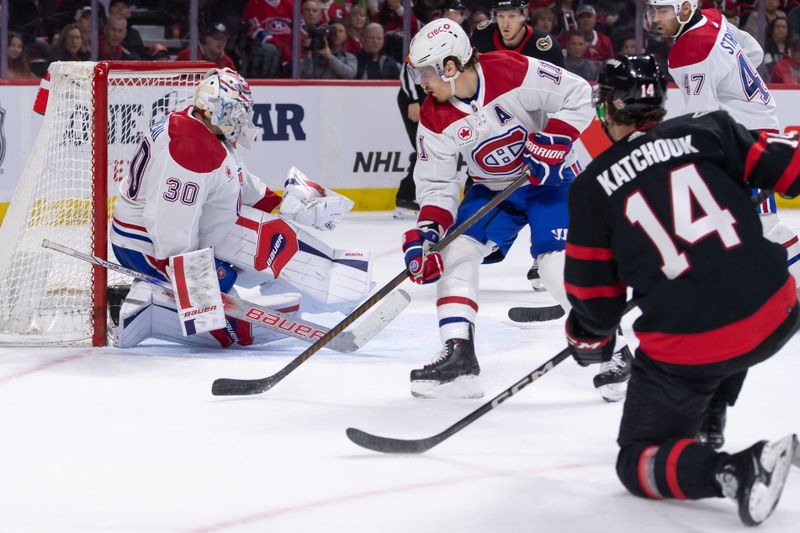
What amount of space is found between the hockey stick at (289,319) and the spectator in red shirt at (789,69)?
16.8ft

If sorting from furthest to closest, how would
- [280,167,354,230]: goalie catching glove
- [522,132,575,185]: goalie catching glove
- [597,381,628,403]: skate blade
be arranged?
[280,167,354,230]: goalie catching glove → [522,132,575,185]: goalie catching glove → [597,381,628,403]: skate blade

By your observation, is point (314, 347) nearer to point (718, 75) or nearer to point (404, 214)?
point (718, 75)

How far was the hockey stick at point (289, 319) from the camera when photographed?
3.80m

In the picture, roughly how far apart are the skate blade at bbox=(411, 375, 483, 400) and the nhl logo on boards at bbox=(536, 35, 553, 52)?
6.98ft

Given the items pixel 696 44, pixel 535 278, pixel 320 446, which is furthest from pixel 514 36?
pixel 320 446

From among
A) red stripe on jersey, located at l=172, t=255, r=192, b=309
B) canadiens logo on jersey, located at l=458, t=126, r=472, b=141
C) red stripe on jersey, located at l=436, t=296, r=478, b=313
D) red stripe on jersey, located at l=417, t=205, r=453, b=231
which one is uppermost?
canadiens logo on jersey, located at l=458, t=126, r=472, b=141

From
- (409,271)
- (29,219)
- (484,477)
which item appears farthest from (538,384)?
(29,219)

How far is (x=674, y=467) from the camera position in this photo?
228cm

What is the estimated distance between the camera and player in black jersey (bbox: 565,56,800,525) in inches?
89.0

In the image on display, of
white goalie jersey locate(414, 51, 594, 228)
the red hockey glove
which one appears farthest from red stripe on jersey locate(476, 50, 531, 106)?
the red hockey glove

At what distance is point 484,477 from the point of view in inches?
103

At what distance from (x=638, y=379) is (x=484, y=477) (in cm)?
41

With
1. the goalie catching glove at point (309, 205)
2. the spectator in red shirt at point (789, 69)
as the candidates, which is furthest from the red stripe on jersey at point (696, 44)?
the spectator in red shirt at point (789, 69)

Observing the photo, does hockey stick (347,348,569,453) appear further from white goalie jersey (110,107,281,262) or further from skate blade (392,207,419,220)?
skate blade (392,207,419,220)
